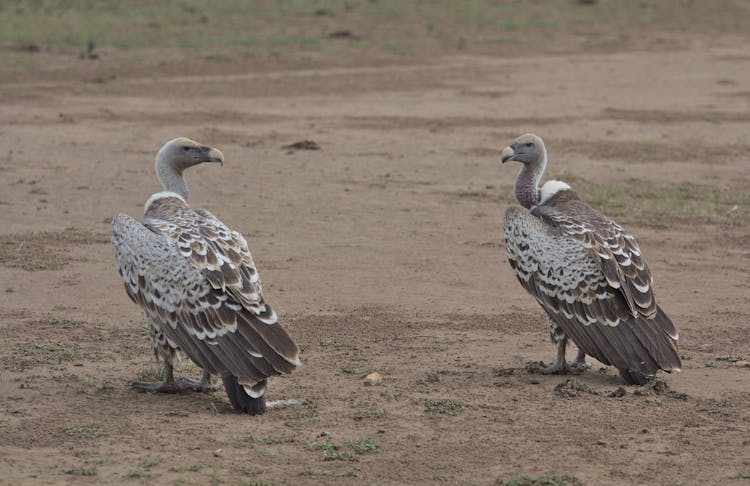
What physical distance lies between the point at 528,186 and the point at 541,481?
3341 millimetres

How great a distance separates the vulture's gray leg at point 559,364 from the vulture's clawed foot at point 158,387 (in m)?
2.22

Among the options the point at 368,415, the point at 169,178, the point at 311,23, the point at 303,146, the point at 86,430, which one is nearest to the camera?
the point at 86,430

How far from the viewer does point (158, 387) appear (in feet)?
24.8

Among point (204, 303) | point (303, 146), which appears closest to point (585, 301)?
point (204, 303)

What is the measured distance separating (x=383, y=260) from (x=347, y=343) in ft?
7.91

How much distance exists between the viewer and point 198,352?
7.03 metres

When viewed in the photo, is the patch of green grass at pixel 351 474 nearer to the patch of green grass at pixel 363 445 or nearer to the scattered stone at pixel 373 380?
the patch of green grass at pixel 363 445

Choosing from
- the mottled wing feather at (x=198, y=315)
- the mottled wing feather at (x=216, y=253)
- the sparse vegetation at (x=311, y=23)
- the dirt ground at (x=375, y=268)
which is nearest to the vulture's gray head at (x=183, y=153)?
the mottled wing feather at (x=216, y=253)

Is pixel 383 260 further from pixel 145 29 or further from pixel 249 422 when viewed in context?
pixel 145 29

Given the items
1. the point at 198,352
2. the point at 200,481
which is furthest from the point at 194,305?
the point at 200,481

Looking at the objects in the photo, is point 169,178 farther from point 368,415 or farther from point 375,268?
point 375,268

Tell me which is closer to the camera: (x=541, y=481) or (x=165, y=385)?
(x=541, y=481)

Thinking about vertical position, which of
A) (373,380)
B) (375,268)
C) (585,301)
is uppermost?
(585,301)

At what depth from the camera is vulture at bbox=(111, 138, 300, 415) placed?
692 cm
